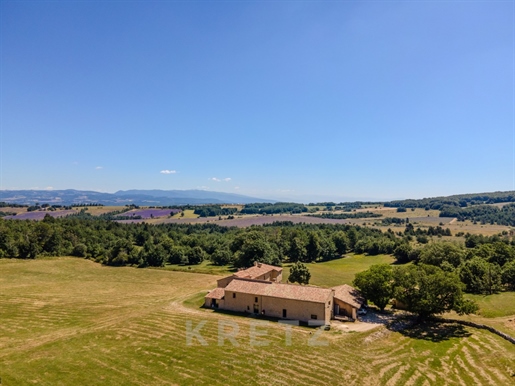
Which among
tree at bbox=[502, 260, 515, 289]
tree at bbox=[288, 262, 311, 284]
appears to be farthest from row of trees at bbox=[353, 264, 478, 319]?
tree at bbox=[502, 260, 515, 289]

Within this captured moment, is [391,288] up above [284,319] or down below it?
above

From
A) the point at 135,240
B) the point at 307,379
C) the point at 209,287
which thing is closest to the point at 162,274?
the point at 209,287

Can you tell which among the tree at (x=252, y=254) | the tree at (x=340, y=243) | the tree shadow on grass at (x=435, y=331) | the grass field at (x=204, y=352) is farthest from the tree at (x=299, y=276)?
the tree at (x=340, y=243)

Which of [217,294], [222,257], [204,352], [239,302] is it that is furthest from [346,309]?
[222,257]

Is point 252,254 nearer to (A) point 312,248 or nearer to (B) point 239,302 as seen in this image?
(A) point 312,248

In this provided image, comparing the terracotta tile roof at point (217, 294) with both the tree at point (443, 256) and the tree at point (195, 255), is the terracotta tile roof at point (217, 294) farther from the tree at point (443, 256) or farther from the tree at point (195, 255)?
the tree at point (443, 256)

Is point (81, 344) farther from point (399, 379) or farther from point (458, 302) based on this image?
point (458, 302)
